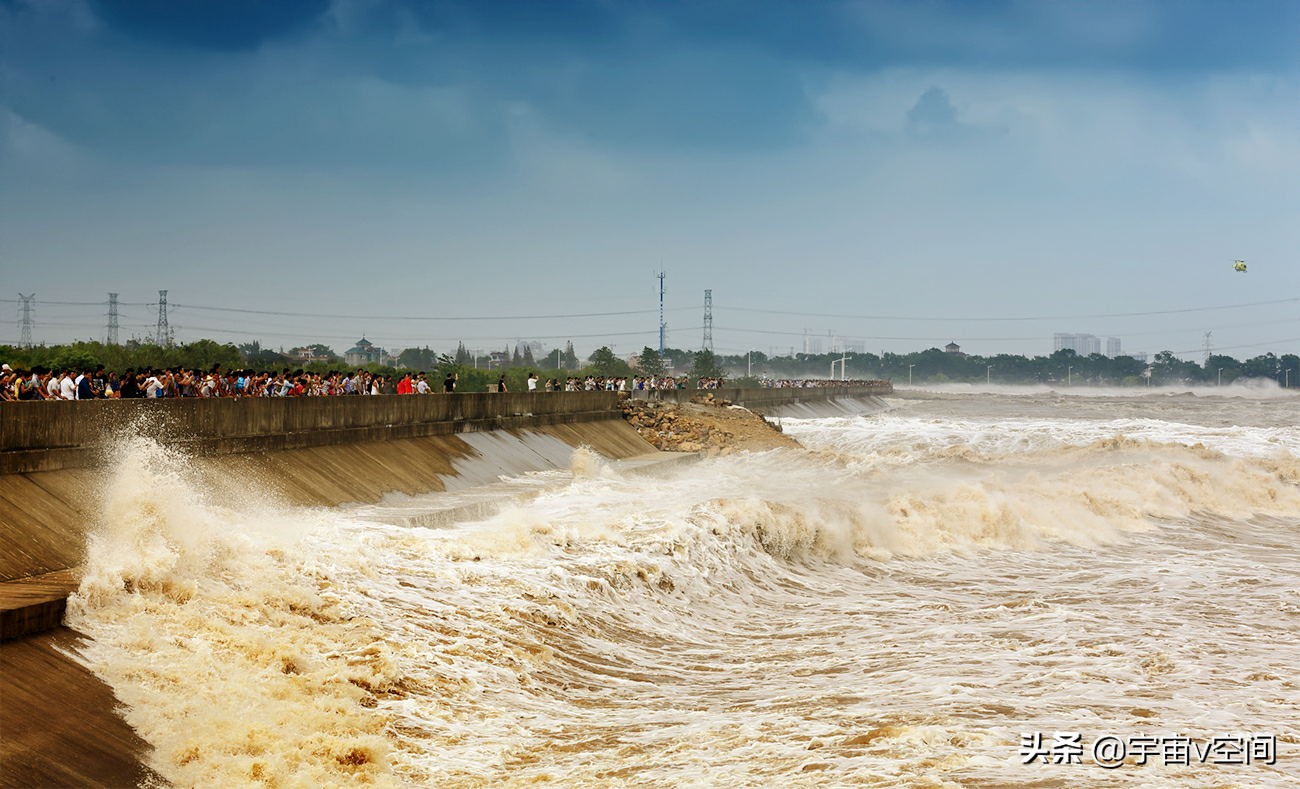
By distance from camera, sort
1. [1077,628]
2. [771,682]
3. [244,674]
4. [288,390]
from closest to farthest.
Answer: [244,674] → [771,682] → [1077,628] → [288,390]

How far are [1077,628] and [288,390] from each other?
61.0 feet

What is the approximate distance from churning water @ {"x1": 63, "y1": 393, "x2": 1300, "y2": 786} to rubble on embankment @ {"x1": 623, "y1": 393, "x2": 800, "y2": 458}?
2189 centimetres

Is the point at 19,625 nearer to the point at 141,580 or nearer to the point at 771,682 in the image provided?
the point at 141,580

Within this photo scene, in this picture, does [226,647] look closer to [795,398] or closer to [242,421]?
[242,421]

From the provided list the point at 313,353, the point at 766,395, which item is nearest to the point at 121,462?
the point at 766,395

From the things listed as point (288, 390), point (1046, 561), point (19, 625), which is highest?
point (288, 390)

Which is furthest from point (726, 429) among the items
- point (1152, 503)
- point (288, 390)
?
point (288, 390)

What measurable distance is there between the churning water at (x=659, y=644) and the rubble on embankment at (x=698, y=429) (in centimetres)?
2189

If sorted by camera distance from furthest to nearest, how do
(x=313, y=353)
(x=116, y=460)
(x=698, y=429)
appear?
(x=313, y=353) < (x=698, y=429) < (x=116, y=460)

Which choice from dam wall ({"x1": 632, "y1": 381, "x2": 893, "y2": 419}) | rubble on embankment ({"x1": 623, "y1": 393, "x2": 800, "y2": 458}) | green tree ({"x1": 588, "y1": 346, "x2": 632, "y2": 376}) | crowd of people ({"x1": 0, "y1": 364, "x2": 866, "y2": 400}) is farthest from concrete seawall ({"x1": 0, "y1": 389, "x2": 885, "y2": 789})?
green tree ({"x1": 588, "y1": 346, "x2": 632, "y2": 376})

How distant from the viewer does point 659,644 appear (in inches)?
547

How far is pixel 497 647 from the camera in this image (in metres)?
12.1

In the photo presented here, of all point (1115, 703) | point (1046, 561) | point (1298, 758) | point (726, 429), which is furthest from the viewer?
point (726, 429)

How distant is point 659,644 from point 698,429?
111 ft
